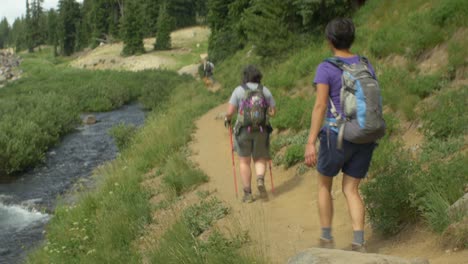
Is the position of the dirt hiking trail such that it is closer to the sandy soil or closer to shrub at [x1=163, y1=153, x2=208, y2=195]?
shrub at [x1=163, y1=153, x2=208, y2=195]

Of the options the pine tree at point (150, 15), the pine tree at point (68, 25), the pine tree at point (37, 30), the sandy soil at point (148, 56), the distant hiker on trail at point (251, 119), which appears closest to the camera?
the distant hiker on trail at point (251, 119)

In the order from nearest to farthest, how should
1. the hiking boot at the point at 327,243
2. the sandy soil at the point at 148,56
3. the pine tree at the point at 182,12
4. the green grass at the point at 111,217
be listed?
the hiking boot at the point at 327,243 < the green grass at the point at 111,217 < the sandy soil at the point at 148,56 < the pine tree at the point at 182,12

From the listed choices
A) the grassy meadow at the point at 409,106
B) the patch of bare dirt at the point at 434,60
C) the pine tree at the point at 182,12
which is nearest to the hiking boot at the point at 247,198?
the grassy meadow at the point at 409,106

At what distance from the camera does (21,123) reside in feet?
60.2

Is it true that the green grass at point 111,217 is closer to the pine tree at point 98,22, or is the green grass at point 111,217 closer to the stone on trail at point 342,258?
the stone on trail at point 342,258

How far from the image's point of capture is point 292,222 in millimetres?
6426

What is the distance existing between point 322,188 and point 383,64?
7.37 meters

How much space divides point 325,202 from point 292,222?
6.03 feet

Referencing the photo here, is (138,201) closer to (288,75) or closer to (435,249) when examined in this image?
(435,249)

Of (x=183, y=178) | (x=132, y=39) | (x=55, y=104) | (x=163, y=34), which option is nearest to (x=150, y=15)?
(x=163, y=34)

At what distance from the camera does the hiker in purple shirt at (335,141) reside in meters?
4.26

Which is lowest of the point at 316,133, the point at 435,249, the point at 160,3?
the point at 435,249

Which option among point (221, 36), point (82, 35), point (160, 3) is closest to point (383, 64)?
point (221, 36)

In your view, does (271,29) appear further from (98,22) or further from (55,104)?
(98,22)
